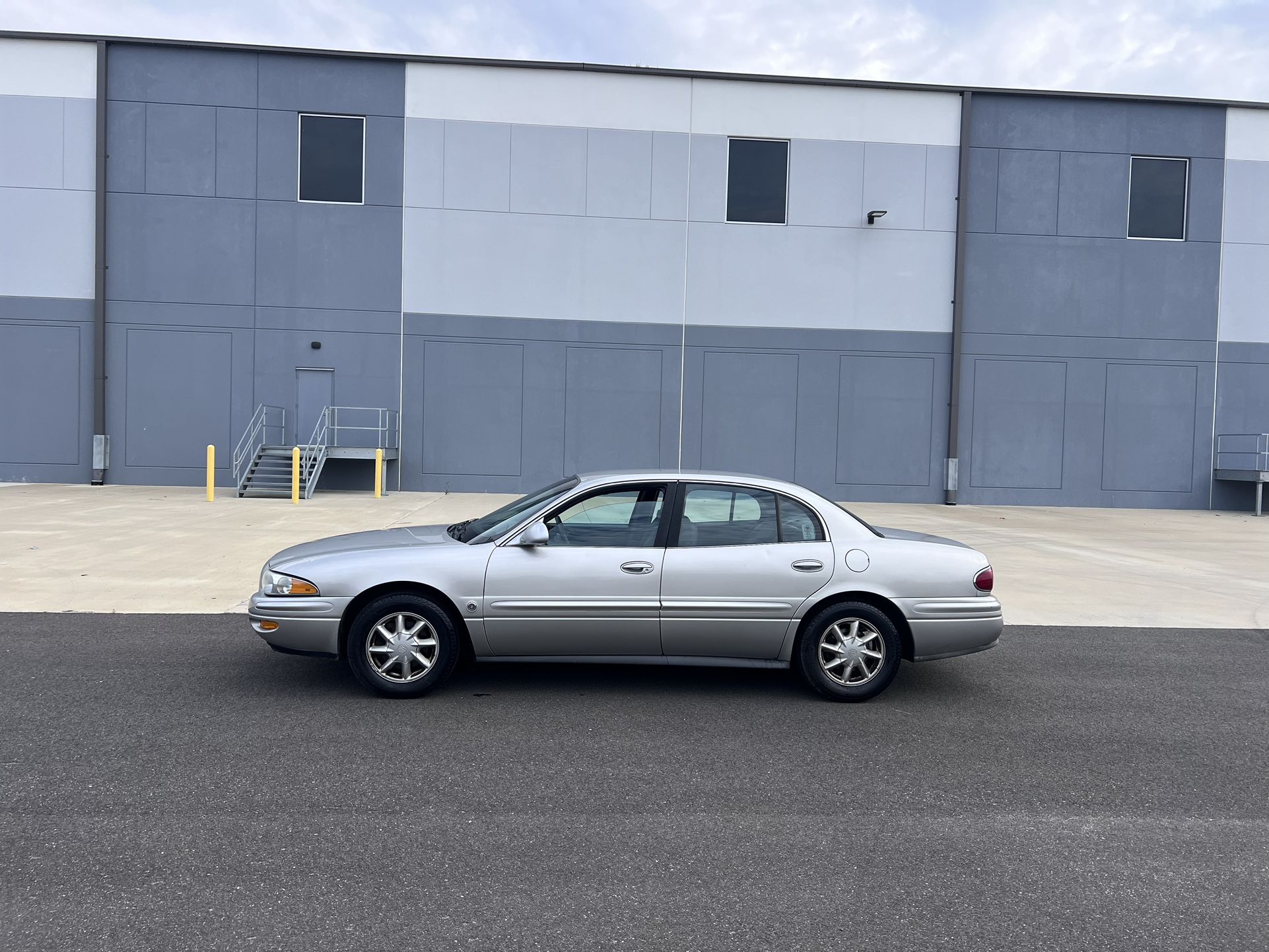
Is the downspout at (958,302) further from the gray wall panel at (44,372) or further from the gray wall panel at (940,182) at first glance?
the gray wall panel at (44,372)

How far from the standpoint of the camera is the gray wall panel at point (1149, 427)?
22.5m

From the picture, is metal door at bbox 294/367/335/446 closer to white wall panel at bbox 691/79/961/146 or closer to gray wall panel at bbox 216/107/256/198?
gray wall panel at bbox 216/107/256/198

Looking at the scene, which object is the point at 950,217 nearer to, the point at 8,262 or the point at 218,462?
the point at 218,462

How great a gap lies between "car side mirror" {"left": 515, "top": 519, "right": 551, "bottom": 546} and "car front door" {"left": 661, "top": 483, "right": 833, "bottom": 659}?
0.77 m

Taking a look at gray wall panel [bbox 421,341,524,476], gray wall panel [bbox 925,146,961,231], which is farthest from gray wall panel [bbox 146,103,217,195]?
gray wall panel [bbox 925,146,961,231]

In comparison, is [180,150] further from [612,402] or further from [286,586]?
[286,586]

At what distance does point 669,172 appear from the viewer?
21.7 metres

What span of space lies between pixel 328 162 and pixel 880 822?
70.1ft

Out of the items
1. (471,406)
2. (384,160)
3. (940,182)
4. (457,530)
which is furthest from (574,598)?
(940,182)

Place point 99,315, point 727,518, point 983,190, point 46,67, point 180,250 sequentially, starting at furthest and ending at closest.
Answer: point 983,190
point 180,250
point 99,315
point 46,67
point 727,518

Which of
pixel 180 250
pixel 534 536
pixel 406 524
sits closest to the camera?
pixel 534 536

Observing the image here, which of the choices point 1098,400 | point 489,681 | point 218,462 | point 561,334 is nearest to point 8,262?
point 218,462

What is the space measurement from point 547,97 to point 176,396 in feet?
36.4

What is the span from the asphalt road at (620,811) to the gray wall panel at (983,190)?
17866 millimetres
